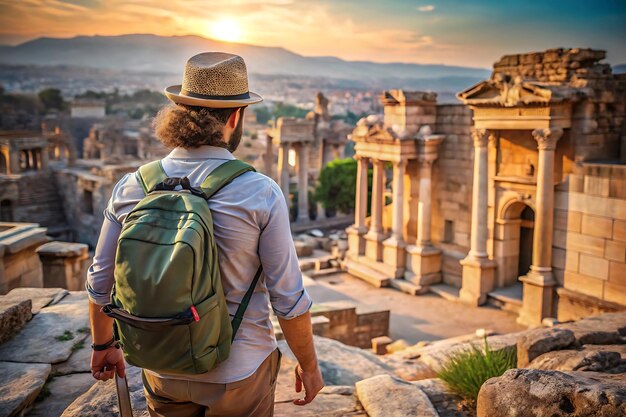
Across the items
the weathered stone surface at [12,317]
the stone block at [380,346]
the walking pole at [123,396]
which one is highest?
the walking pole at [123,396]

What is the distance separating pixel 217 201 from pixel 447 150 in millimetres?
16363

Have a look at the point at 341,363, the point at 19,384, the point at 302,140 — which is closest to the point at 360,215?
the point at 302,140

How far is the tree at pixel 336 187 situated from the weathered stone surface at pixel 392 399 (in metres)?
30.2

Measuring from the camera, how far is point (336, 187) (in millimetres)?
35625

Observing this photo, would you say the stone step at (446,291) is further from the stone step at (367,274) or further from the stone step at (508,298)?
the stone step at (367,274)

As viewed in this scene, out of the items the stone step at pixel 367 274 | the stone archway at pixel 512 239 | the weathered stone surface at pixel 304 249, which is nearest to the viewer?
the stone archway at pixel 512 239

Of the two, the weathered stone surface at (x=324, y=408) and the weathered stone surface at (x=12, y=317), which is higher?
the weathered stone surface at (x=12, y=317)

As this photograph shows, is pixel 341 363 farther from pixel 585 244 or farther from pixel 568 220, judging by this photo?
pixel 568 220

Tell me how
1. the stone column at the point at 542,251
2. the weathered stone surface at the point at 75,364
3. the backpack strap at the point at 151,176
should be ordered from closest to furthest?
the backpack strap at the point at 151,176 < the weathered stone surface at the point at 75,364 < the stone column at the point at 542,251

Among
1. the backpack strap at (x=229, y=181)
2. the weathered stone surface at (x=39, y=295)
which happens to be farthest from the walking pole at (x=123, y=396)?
the weathered stone surface at (x=39, y=295)

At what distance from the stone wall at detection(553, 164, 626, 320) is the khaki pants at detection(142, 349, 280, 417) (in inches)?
476

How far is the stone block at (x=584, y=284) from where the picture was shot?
13562 mm

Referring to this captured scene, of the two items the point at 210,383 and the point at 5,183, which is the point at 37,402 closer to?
the point at 210,383

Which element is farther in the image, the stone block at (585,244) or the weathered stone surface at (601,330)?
the stone block at (585,244)
